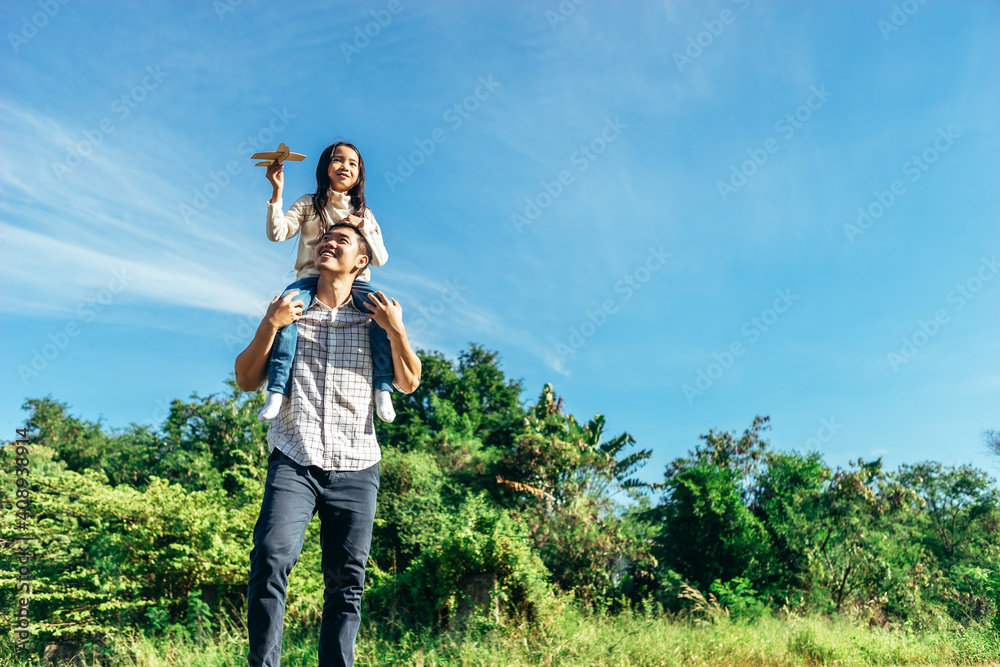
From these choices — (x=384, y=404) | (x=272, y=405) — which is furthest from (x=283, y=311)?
(x=384, y=404)

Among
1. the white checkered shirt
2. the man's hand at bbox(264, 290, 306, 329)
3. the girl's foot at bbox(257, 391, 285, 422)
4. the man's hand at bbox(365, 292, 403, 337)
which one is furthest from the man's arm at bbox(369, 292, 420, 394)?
the girl's foot at bbox(257, 391, 285, 422)

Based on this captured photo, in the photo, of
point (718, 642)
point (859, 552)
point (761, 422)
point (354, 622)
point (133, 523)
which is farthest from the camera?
point (761, 422)

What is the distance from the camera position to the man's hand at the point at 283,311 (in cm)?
235

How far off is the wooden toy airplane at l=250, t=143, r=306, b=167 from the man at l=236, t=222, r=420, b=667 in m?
0.38

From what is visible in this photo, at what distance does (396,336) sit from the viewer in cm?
246

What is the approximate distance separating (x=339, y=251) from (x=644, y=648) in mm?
5195

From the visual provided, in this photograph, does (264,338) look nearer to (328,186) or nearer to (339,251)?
(339,251)

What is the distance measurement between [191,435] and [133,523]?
897 centimetres

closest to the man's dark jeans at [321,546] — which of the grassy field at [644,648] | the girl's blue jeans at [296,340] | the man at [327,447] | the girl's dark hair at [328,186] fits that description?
the man at [327,447]

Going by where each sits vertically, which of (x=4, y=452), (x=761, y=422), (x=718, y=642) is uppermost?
(x=761, y=422)

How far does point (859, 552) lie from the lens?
38.0 ft

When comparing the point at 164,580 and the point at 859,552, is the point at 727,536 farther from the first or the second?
the point at 164,580

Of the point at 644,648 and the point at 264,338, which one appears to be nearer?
the point at 264,338

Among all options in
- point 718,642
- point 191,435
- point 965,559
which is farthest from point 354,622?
point 965,559
